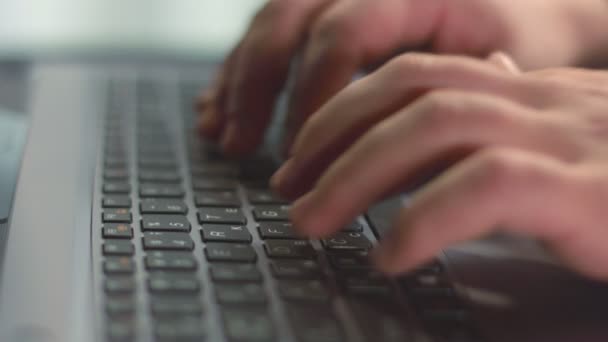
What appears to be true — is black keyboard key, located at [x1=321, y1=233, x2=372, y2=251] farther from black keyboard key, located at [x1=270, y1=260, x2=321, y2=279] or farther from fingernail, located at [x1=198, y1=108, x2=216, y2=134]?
fingernail, located at [x1=198, y1=108, x2=216, y2=134]

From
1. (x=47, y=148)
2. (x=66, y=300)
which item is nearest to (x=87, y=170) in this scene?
(x=47, y=148)

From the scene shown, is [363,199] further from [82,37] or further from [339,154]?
[82,37]

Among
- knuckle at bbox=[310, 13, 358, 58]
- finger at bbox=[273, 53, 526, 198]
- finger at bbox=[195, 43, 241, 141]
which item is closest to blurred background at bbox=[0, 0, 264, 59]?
finger at bbox=[195, 43, 241, 141]

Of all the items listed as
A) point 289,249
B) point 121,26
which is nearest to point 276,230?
point 289,249

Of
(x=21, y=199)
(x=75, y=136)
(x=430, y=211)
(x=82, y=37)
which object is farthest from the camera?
(x=82, y=37)

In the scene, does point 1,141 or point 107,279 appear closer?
point 107,279

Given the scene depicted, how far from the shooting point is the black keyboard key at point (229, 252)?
1.10 feet

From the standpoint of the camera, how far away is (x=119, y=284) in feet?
1.00

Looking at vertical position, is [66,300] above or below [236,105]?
below

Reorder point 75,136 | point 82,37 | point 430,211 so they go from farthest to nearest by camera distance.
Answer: point 82,37, point 75,136, point 430,211

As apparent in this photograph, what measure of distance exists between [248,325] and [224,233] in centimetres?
9

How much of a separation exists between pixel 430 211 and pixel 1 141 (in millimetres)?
355

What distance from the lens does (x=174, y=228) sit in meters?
0.36

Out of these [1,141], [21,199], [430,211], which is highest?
[1,141]
